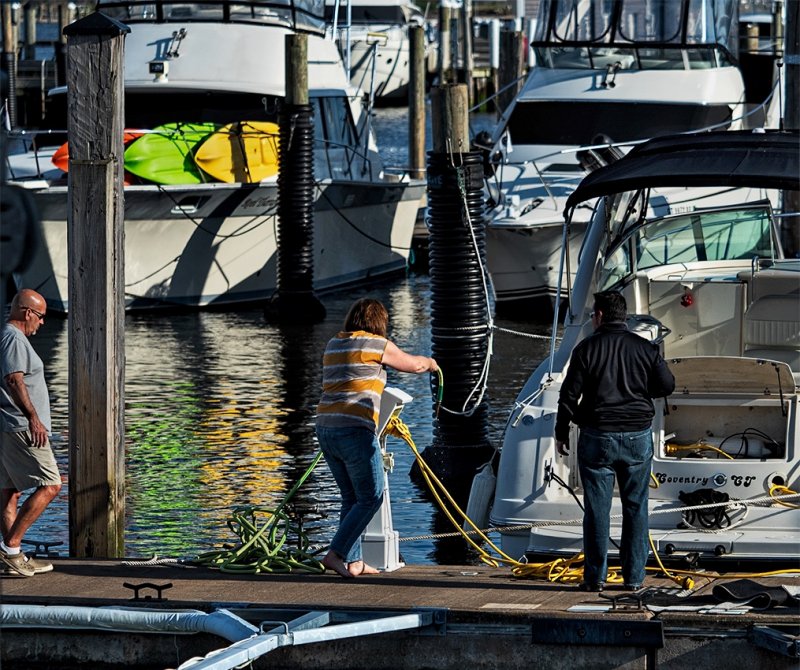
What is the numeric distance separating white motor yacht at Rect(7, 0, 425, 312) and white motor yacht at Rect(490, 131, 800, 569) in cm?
1018

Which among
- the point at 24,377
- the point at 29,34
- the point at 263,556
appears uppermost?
the point at 29,34

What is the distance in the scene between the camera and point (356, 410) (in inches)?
306

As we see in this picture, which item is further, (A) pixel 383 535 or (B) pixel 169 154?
(B) pixel 169 154

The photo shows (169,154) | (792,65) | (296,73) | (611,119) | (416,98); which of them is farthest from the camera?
(416,98)

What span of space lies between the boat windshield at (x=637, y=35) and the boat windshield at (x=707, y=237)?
9.93 m

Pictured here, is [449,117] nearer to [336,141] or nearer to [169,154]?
[169,154]

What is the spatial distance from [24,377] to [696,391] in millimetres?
3794

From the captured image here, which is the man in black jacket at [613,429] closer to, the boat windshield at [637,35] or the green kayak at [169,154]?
the green kayak at [169,154]

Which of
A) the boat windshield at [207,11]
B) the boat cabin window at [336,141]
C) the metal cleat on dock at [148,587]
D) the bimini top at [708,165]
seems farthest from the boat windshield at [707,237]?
the boat windshield at [207,11]

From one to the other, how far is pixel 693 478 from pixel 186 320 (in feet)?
43.3

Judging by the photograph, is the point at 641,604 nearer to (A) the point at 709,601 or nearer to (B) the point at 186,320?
(A) the point at 709,601

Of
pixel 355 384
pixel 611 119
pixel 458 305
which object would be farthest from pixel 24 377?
pixel 611 119

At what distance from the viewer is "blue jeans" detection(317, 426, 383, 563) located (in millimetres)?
7801

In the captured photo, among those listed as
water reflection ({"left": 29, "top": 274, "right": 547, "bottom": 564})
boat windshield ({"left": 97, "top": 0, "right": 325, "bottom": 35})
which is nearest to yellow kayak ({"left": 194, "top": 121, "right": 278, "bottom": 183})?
water reflection ({"left": 29, "top": 274, "right": 547, "bottom": 564})
